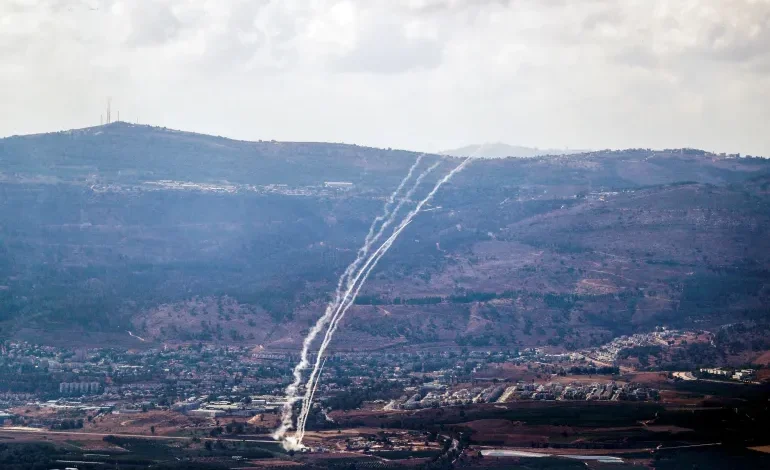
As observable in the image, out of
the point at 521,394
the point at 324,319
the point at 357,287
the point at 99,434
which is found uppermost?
the point at 357,287

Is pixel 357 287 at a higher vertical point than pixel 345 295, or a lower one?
higher

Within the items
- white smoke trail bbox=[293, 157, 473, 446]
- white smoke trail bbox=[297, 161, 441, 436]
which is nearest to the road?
white smoke trail bbox=[293, 157, 473, 446]

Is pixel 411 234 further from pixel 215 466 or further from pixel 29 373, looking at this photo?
pixel 215 466

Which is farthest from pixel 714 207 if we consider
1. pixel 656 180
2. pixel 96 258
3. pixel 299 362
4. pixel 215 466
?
pixel 215 466

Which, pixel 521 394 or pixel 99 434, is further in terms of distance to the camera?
pixel 521 394

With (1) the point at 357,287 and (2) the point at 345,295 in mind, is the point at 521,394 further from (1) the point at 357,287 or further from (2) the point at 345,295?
(1) the point at 357,287

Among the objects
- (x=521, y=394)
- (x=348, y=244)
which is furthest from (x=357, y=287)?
(x=521, y=394)

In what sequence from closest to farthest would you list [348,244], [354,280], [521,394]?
1. [521,394]
2. [354,280]
3. [348,244]
